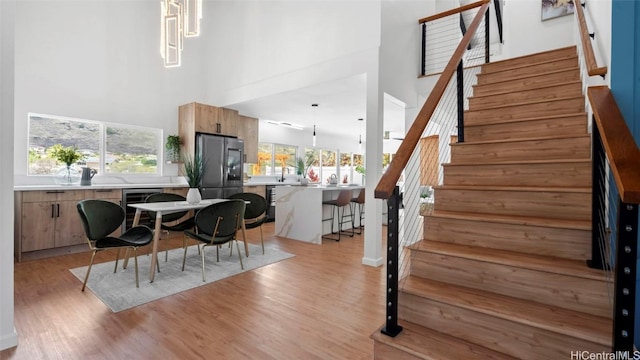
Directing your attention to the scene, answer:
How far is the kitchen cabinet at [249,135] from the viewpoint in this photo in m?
6.36

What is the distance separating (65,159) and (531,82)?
6.08 m

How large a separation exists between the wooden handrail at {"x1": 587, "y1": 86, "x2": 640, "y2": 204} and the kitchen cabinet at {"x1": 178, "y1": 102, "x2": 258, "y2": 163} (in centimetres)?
547

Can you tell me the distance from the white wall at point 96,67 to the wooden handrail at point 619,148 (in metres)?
5.94

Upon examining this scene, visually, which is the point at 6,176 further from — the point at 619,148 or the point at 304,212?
the point at 304,212

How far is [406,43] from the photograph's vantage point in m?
4.32

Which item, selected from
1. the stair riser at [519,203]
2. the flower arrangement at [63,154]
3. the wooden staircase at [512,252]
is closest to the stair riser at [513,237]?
the wooden staircase at [512,252]

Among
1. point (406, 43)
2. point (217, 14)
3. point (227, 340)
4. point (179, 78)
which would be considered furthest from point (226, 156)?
point (227, 340)

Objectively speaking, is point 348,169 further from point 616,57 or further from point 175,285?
point 616,57

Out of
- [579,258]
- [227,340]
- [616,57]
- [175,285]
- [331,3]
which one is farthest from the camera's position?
[331,3]

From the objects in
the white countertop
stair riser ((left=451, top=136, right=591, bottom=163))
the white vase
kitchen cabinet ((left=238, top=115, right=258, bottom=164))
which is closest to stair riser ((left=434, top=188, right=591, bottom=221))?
stair riser ((left=451, top=136, right=591, bottom=163))

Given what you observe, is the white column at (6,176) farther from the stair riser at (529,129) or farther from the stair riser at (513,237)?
the stair riser at (529,129)

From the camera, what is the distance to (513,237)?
1.89 metres

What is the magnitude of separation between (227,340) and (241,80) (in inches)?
181

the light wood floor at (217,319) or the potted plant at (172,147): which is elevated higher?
the potted plant at (172,147)
